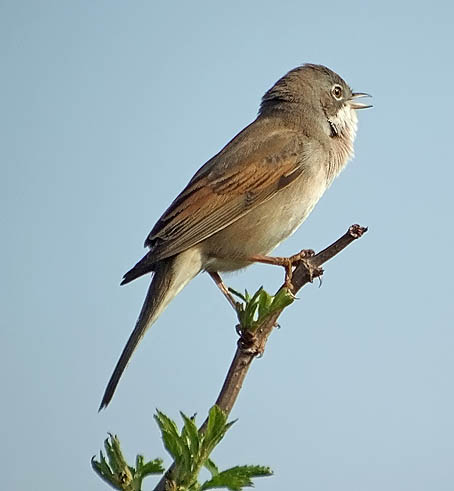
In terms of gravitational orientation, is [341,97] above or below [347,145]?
above

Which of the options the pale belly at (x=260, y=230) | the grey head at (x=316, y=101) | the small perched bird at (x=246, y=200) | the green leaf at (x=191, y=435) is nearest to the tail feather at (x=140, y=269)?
the small perched bird at (x=246, y=200)

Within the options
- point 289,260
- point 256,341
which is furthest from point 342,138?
point 256,341

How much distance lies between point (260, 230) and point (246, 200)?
0.90 ft

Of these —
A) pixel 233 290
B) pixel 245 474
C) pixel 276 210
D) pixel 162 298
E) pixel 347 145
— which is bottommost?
pixel 245 474

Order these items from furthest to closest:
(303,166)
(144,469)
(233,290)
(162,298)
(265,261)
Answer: (303,166)
(265,261)
(162,298)
(233,290)
(144,469)

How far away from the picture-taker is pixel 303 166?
273 inches

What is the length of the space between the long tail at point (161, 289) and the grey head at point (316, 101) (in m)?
2.00

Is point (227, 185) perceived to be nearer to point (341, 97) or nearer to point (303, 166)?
point (303, 166)

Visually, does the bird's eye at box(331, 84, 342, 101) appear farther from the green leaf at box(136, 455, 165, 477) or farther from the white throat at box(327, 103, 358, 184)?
the green leaf at box(136, 455, 165, 477)

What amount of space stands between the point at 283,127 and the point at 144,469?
550cm

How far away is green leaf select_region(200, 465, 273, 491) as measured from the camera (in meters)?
2.22

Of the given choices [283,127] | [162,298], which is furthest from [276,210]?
[162,298]

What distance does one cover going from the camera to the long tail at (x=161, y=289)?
4895 millimetres

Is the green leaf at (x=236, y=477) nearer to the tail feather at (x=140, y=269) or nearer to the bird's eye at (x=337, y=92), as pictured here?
the tail feather at (x=140, y=269)
